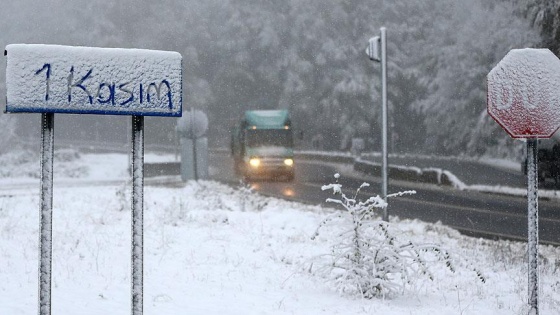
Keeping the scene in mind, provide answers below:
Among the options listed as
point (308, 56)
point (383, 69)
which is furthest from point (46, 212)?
point (308, 56)

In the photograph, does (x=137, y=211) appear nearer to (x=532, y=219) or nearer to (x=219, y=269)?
(x=532, y=219)

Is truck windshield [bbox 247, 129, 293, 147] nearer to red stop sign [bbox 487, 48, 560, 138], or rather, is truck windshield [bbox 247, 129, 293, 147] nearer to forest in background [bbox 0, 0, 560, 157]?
forest in background [bbox 0, 0, 560, 157]

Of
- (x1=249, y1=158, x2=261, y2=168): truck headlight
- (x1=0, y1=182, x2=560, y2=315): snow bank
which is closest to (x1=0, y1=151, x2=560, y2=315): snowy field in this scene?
(x1=0, y1=182, x2=560, y2=315): snow bank

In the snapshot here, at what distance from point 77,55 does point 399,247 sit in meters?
4.47

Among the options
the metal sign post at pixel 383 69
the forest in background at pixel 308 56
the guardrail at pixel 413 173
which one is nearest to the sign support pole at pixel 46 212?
the metal sign post at pixel 383 69

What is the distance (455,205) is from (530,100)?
17359mm

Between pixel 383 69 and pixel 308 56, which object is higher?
pixel 308 56

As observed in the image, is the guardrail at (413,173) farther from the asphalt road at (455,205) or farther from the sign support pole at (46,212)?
the sign support pole at (46,212)

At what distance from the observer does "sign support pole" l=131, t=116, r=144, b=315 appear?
16.5ft

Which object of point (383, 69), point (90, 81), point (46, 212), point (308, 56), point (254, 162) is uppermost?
point (308, 56)

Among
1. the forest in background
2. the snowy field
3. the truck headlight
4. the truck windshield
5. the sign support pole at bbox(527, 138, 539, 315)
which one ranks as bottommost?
the snowy field

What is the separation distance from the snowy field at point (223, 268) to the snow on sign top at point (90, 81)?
2835mm

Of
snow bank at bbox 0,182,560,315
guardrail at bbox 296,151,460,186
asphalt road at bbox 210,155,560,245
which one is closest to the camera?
snow bank at bbox 0,182,560,315

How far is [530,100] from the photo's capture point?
652cm
